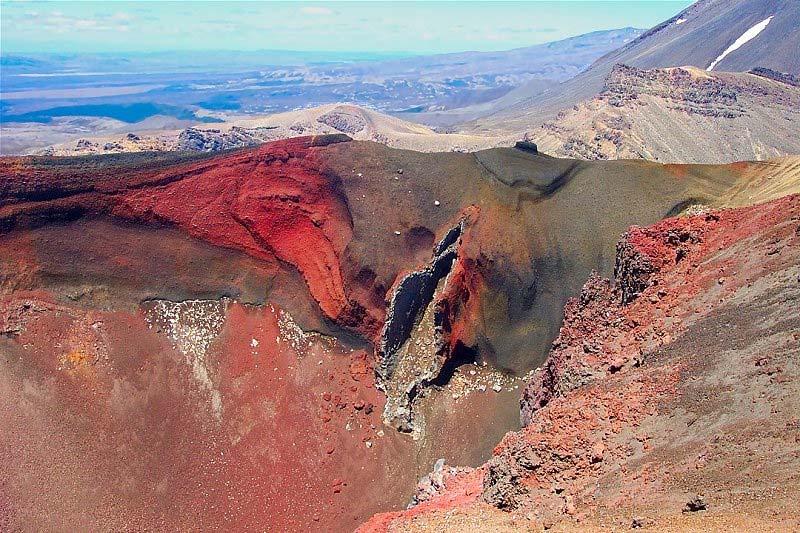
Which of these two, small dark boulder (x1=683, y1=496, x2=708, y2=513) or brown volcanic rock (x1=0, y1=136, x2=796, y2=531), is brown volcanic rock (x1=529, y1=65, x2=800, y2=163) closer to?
brown volcanic rock (x1=0, y1=136, x2=796, y2=531)

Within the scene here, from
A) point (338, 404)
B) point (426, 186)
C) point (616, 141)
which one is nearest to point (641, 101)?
point (616, 141)

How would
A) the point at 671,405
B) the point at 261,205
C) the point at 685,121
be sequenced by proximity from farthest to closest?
the point at 685,121
the point at 261,205
the point at 671,405

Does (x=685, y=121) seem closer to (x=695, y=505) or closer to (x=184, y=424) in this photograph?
(x=184, y=424)

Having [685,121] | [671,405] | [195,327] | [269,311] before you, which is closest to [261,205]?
[269,311]

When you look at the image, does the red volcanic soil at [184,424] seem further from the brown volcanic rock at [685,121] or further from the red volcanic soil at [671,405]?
the brown volcanic rock at [685,121]

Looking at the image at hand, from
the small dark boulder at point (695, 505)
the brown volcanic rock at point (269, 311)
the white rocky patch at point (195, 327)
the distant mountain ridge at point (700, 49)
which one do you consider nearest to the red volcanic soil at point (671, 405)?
the small dark boulder at point (695, 505)

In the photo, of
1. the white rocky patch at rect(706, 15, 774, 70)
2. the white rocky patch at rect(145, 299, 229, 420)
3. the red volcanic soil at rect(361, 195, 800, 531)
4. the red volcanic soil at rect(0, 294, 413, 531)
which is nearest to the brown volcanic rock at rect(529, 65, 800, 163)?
the white rocky patch at rect(706, 15, 774, 70)

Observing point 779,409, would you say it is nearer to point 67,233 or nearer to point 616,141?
point 67,233
